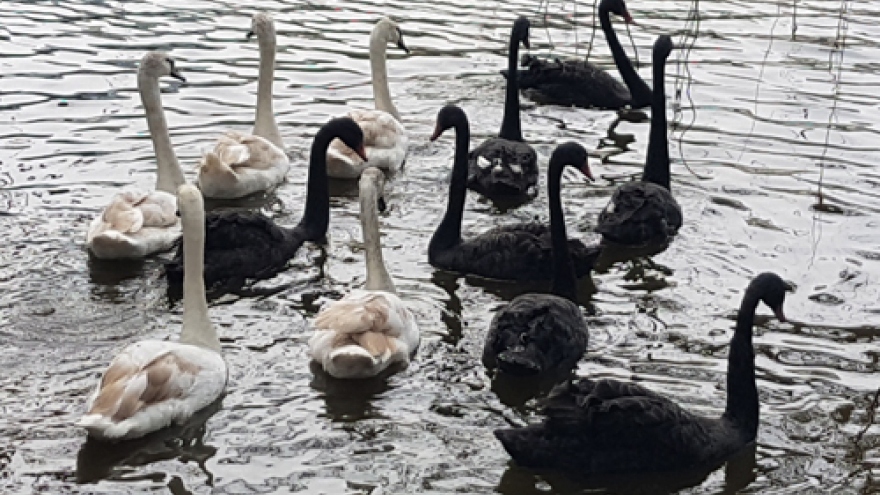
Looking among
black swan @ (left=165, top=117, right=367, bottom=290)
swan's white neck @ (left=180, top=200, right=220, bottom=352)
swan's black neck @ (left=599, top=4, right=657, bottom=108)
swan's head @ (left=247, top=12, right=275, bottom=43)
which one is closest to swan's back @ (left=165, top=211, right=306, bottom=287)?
black swan @ (left=165, top=117, right=367, bottom=290)

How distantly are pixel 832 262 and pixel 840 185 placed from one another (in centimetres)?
→ 187

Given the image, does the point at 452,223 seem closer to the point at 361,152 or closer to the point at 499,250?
the point at 499,250

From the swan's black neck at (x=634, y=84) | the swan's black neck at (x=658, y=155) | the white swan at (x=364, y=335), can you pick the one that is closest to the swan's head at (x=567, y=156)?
the white swan at (x=364, y=335)

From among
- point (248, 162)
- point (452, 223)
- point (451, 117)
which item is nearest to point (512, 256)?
Answer: point (452, 223)

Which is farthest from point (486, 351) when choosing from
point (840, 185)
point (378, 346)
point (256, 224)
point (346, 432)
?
A: point (840, 185)

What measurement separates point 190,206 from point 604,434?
2.64m

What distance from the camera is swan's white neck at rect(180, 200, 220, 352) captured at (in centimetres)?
735

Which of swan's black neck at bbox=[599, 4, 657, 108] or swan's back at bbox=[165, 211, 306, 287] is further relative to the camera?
swan's black neck at bbox=[599, 4, 657, 108]

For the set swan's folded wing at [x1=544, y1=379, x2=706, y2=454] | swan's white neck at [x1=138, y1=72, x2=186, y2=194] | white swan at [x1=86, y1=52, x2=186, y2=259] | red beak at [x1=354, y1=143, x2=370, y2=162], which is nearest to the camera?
swan's folded wing at [x1=544, y1=379, x2=706, y2=454]

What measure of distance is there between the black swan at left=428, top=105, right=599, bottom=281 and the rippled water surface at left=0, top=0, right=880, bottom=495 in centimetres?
14

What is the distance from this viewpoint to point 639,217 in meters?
9.65

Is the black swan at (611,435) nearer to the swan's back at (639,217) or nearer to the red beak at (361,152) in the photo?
the swan's back at (639,217)

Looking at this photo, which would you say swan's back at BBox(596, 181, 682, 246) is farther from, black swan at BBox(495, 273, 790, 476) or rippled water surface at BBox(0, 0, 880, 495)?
black swan at BBox(495, 273, 790, 476)

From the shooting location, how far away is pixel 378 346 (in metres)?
7.36
